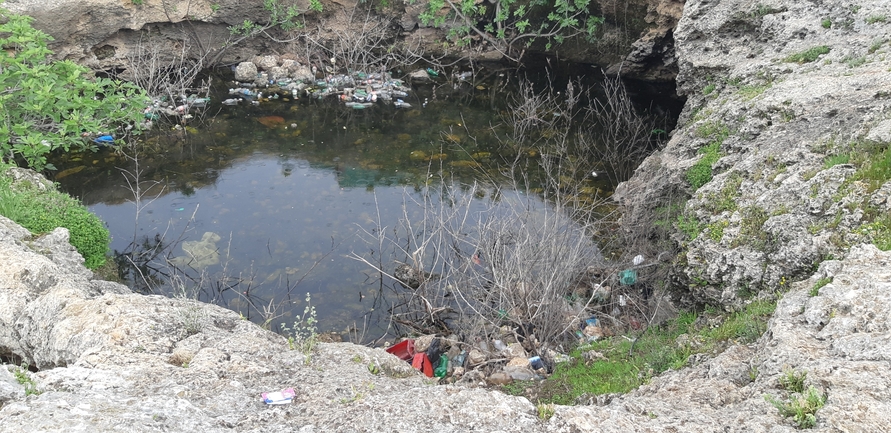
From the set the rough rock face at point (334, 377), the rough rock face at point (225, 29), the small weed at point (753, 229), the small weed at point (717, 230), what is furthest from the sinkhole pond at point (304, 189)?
the small weed at point (753, 229)

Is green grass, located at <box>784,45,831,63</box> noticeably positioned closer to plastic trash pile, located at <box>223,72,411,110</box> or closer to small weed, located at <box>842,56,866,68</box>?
small weed, located at <box>842,56,866,68</box>

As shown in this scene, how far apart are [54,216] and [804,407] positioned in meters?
6.92

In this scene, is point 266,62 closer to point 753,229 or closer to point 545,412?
point 753,229

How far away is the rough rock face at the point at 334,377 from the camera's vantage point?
323cm

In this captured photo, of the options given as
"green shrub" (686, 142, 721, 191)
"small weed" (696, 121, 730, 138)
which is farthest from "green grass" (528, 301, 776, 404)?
"small weed" (696, 121, 730, 138)

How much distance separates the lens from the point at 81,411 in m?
3.15

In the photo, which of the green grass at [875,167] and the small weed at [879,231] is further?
the green grass at [875,167]

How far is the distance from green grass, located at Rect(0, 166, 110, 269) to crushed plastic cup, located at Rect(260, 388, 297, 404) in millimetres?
4258

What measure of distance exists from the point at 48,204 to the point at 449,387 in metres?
5.46

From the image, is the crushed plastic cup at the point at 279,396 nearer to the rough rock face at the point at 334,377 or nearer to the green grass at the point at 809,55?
the rough rock face at the point at 334,377

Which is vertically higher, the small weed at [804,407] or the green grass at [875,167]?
the green grass at [875,167]

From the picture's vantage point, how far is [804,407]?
3143 millimetres

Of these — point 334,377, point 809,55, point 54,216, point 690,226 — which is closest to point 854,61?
point 809,55

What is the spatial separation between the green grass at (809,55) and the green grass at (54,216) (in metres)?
8.08
